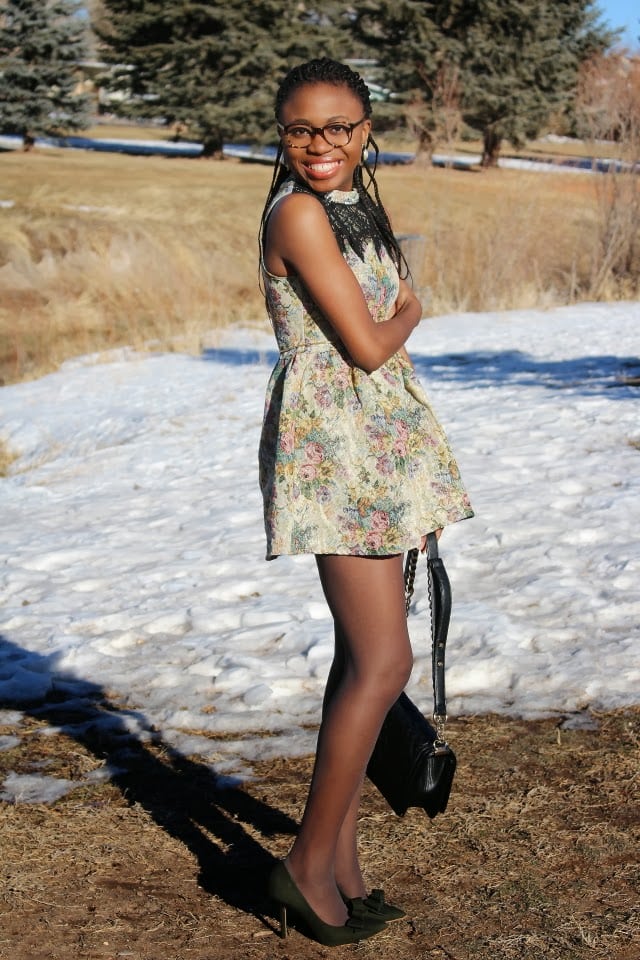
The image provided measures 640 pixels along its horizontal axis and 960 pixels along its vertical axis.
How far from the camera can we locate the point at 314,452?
2359mm

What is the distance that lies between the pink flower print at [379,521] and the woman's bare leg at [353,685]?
2.4 inches

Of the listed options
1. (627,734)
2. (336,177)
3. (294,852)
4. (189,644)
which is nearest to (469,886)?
(294,852)

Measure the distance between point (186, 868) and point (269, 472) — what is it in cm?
108

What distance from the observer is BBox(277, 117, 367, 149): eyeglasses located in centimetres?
238

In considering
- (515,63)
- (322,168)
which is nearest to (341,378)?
(322,168)

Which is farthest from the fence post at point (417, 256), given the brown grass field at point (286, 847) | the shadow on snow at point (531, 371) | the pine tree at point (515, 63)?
the pine tree at point (515, 63)

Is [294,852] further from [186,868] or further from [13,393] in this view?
[13,393]

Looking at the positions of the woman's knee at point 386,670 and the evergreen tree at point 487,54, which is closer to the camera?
the woman's knee at point 386,670

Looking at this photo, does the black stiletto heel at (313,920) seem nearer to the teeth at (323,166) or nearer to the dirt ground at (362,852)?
the dirt ground at (362,852)

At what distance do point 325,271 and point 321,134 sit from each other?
309mm

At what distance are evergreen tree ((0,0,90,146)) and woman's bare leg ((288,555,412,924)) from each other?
3413cm

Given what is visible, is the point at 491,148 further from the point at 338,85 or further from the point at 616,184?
the point at 338,85

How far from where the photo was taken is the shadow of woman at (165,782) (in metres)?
2.91

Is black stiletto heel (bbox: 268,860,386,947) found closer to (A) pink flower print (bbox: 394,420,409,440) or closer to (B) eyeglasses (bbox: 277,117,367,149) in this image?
(A) pink flower print (bbox: 394,420,409,440)
